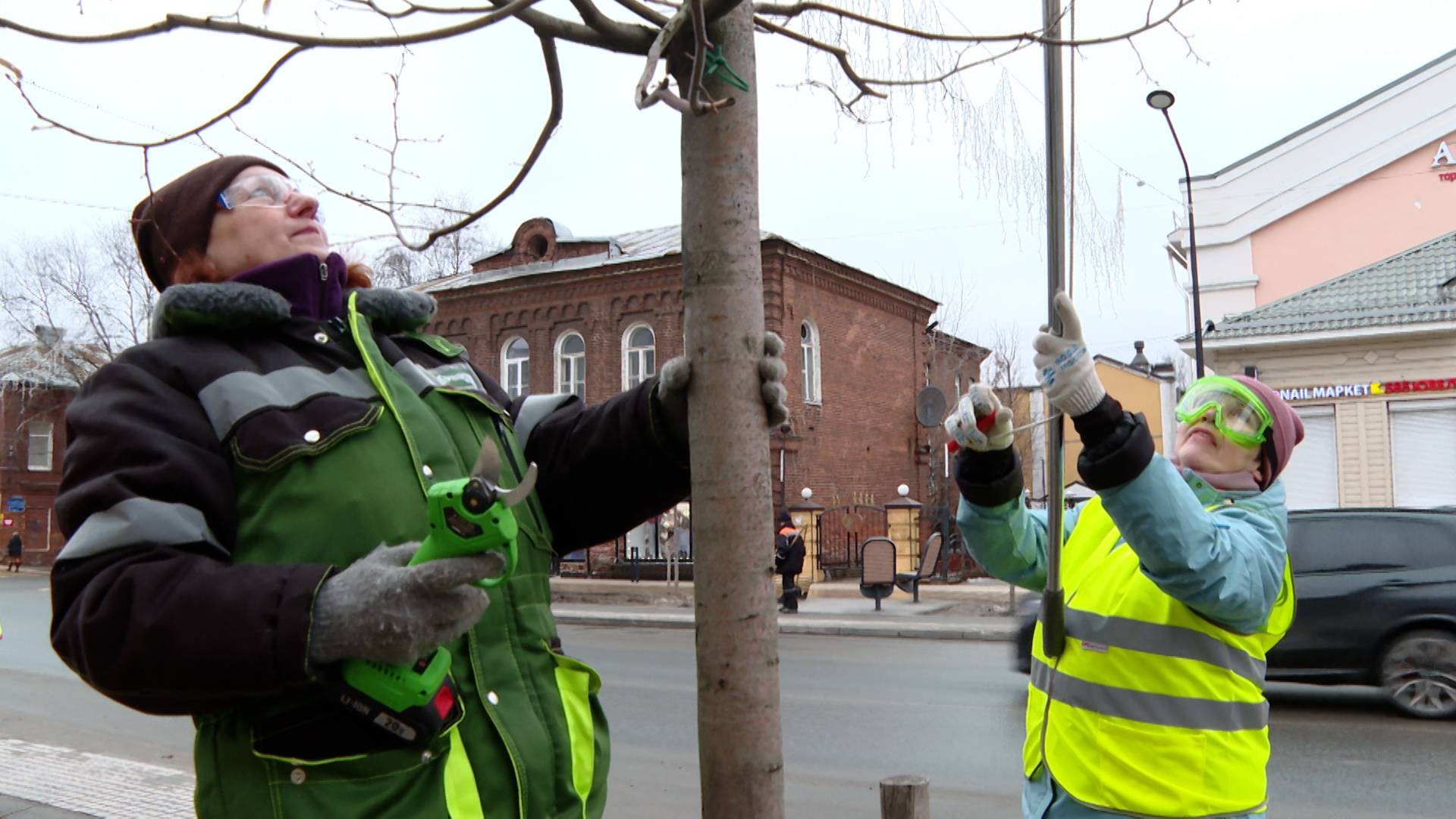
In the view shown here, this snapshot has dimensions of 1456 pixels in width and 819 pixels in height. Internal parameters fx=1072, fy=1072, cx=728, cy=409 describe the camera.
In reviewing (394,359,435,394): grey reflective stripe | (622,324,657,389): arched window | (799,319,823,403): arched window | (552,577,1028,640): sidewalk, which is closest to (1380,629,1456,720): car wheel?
(552,577,1028,640): sidewalk

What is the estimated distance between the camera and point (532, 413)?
7.29ft

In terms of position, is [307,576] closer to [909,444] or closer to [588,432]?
[588,432]

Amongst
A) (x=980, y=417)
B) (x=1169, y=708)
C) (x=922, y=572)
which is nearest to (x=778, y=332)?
(x=922, y=572)

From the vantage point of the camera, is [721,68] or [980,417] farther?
[980,417]

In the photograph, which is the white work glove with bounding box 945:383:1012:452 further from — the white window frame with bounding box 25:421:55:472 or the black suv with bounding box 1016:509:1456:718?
the white window frame with bounding box 25:421:55:472

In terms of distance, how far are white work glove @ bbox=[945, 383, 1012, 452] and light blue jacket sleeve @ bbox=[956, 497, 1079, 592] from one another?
0.66 feet

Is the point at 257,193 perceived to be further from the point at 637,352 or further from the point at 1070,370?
the point at 637,352

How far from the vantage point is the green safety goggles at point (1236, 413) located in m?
2.63

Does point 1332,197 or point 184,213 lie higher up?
point 1332,197

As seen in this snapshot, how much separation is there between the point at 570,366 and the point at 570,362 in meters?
0.10

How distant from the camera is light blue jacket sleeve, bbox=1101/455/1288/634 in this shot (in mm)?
2275

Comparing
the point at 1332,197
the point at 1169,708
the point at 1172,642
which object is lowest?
the point at 1169,708

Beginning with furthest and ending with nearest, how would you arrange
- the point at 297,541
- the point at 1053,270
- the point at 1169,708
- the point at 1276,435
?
→ the point at 1276,435 → the point at 1169,708 → the point at 1053,270 → the point at 297,541

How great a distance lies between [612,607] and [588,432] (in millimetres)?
18564
